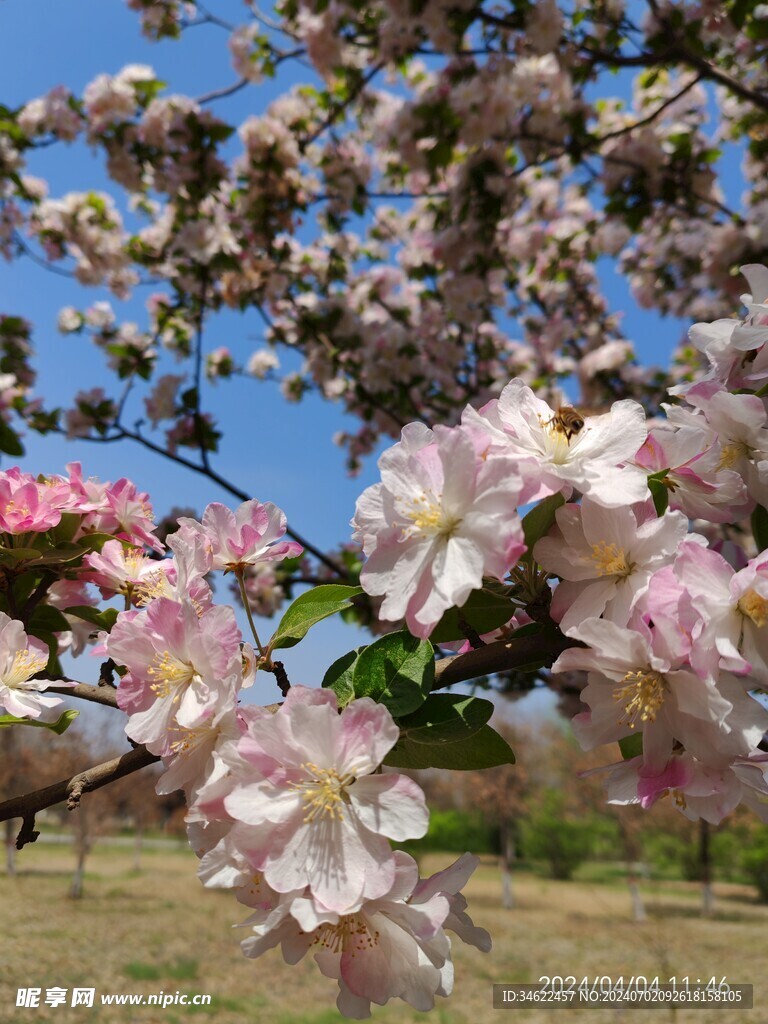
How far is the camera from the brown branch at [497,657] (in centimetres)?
56

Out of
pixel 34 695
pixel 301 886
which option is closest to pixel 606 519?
pixel 301 886

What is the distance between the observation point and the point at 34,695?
0.75 m

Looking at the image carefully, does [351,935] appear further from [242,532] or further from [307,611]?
[242,532]

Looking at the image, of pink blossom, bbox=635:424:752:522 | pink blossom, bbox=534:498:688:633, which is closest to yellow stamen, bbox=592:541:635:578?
pink blossom, bbox=534:498:688:633

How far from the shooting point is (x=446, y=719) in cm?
54

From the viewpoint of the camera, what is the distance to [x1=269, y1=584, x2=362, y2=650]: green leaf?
2.15 ft

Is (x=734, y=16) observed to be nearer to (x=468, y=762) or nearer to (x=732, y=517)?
A: (x=732, y=517)

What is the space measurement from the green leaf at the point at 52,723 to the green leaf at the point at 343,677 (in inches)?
11.0

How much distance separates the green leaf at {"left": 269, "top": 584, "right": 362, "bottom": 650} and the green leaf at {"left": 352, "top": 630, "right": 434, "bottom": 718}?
0.09 meters

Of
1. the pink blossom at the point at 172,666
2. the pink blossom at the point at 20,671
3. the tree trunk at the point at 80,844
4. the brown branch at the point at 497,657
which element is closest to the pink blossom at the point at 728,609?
the brown branch at the point at 497,657

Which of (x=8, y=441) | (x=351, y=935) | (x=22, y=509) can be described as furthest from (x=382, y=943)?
(x=8, y=441)

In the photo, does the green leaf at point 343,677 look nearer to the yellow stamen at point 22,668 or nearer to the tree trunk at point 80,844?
the yellow stamen at point 22,668

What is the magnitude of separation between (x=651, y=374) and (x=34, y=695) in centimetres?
434

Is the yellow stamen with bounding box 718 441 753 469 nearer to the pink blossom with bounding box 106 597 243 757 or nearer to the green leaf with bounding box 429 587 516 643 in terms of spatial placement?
the green leaf with bounding box 429 587 516 643
